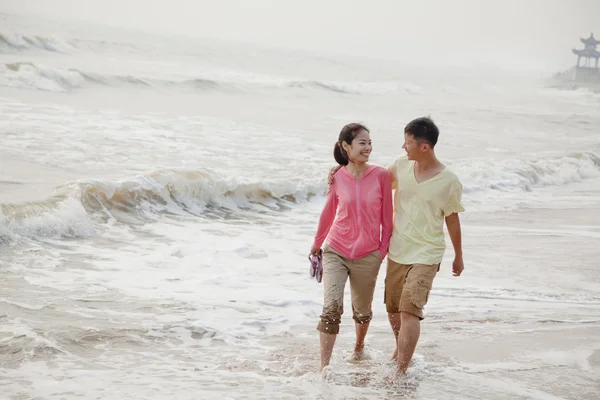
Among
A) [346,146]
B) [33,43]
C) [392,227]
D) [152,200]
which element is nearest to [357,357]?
[392,227]

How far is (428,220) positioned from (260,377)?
149cm

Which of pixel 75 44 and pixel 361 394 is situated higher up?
pixel 75 44

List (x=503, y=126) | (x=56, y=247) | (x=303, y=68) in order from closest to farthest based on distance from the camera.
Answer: (x=56, y=247) < (x=503, y=126) < (x=303, y=68)

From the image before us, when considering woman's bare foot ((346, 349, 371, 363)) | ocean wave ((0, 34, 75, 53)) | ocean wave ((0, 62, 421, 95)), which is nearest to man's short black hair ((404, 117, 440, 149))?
woman's bare foot ((346, 349, 371, 363))

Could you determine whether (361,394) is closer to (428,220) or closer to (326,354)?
(326,354)

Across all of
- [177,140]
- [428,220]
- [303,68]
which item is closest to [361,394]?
[428,220]

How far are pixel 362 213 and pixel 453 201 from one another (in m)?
0.56

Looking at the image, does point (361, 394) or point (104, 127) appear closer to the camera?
point (361, 394)

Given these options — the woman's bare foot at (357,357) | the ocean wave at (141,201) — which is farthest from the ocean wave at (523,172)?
the woman's bare foot at (357,357)

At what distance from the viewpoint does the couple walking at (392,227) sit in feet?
15.3

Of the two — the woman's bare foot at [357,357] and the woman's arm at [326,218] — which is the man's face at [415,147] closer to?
the woman's arm at [326,218]

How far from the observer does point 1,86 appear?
77.8 feet

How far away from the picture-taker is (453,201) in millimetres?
4668

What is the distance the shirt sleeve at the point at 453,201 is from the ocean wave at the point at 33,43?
36.3m
